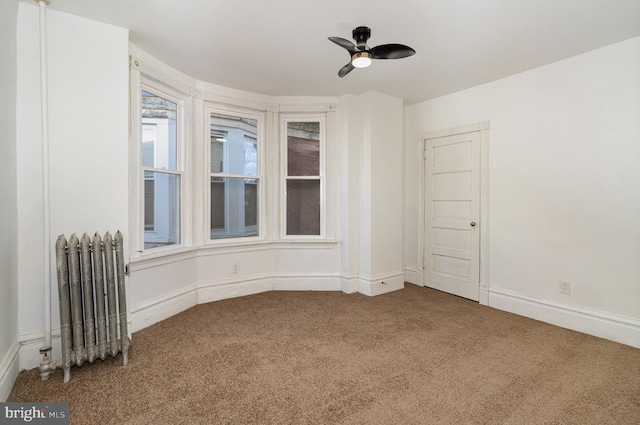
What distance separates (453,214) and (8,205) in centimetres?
442

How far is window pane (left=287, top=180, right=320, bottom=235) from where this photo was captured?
445cm

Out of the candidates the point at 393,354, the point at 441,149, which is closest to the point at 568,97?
the point at 441,149

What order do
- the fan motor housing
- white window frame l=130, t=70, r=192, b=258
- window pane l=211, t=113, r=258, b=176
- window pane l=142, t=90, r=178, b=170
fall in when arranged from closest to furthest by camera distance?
the fan motor housing → white window frame l=130, t=70, r=192, b=258 → window pane l=142, t=90, r=178, b=170 → window pane l=211, t=113, r=258, b=176

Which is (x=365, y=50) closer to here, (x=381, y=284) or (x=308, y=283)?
(x=381, y=284)

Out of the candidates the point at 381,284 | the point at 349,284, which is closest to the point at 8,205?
the point at 349,284

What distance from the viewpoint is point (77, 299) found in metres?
2.16

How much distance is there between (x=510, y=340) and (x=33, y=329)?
12.7 ft

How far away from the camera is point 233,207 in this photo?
4.12 metres

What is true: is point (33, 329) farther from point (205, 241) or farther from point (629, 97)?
point (629, 97)

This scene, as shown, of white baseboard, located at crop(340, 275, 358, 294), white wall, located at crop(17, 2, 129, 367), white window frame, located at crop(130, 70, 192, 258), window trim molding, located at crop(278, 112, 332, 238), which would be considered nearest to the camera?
white wall, located at crop(17, 2, 129, 367)

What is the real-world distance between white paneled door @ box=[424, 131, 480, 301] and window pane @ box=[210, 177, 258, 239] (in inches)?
97.6

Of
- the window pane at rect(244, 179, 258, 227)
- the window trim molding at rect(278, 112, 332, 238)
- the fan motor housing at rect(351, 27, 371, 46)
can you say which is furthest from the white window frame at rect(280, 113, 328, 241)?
the fan motor housing at rect(351, 27, 371, 46)

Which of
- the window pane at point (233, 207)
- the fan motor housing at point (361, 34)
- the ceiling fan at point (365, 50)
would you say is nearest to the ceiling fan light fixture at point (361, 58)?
the ceiling fan at point (365, 50)

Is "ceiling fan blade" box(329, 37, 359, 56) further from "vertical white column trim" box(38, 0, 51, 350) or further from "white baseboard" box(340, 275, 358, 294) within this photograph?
"white baseboard" box(340, 275, 358, 294)
